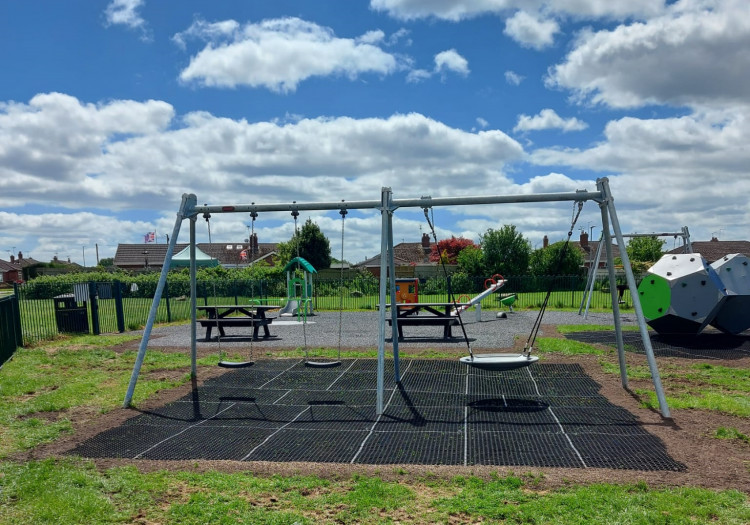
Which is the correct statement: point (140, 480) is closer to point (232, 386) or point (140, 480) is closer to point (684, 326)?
point (232, 386)

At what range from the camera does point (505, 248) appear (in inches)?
1647

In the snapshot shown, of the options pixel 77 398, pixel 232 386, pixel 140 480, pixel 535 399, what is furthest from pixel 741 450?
pixel 77 398

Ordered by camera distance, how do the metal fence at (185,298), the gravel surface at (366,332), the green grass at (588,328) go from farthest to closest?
the metal fence at (185,298) < the green grass at (588,328) < the gravel surface at (366,332)

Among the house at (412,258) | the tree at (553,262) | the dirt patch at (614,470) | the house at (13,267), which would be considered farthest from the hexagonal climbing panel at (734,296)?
the house at (13,267)

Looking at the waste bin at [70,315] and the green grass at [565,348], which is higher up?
the waste bin at [70,315]

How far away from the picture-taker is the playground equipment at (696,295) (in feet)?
44.3

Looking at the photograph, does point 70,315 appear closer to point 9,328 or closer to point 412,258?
point 9,328

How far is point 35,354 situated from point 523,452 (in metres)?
10.8

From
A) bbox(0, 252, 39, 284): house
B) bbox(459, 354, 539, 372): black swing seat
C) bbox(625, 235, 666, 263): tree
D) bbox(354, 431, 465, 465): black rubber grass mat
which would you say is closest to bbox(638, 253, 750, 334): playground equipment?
bbox(459, 354, 539, 372): black swing seat

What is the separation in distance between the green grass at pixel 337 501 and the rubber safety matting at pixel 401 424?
594mm

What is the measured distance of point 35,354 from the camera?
1241 centimetres

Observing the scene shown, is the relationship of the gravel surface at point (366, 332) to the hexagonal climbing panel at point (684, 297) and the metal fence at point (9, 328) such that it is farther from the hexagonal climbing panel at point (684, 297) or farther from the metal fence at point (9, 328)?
the metal fence at point (9, 328)

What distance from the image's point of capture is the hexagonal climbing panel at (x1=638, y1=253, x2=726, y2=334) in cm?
1344

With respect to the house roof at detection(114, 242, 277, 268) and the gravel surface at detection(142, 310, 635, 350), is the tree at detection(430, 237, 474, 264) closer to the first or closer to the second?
the house roof at detection(114, 242, 277, 268)
